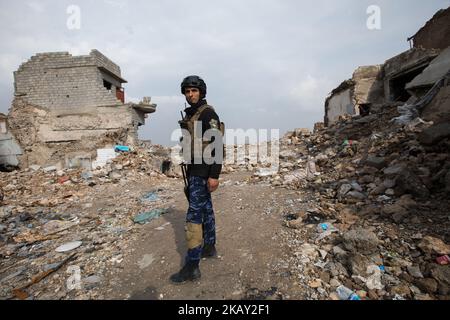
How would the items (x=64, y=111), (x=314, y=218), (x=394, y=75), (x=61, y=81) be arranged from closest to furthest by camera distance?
(x=314, y=218)
(x=61, y=81)
(x=64, y=111)
(x=394, y=75)

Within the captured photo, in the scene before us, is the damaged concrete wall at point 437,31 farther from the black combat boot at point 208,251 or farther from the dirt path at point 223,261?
the black combat boot at point 208,251

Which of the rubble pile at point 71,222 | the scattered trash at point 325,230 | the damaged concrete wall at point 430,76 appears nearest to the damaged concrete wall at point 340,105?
the damaged concrete wall at point 430,76

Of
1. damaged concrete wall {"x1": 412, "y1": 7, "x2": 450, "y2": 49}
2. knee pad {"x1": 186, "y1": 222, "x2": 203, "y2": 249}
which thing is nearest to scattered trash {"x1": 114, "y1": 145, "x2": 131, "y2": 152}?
knee pad {"x1": 186, "y1": 222, "x2": 203, "y2": 249}

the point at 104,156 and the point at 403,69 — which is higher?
the point at 403,69

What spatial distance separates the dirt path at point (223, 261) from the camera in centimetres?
194

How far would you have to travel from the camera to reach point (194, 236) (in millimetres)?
2049

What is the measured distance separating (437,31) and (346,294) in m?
15.2

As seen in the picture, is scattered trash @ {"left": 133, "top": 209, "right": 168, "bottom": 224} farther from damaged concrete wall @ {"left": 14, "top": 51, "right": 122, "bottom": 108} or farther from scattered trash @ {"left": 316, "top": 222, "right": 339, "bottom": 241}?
damaged concrete wall @ {"left": 14, "top": 51, "right": 122, "bottom": 108}

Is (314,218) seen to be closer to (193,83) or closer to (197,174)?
(197,174)

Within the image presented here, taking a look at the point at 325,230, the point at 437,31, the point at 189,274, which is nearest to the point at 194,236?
the point at 189,274

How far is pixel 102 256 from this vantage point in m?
2.78

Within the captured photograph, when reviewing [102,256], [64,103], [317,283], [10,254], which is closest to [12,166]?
[64,103]

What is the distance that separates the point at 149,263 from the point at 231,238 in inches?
38.0

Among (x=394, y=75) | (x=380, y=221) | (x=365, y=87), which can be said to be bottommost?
(x=380, y=221)
